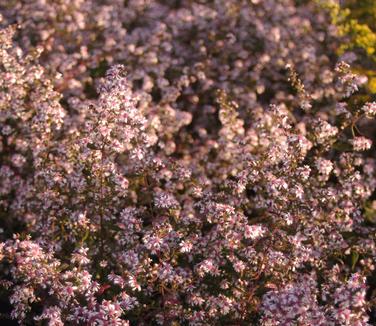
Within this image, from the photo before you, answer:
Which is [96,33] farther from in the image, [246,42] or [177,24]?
[246,42]

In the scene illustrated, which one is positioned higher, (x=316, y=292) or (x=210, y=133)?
(x=316, y=292)

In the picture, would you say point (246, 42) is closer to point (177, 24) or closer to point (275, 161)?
→ point (177, 24)

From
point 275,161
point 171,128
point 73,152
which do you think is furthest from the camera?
point 171,128

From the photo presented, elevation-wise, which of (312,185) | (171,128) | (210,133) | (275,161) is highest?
(275,161)

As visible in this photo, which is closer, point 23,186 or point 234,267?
point 234,267

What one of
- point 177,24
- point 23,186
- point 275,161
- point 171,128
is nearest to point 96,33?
point 177,24

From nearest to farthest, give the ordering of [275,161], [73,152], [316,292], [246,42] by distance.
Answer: [316,292] < [275,161] < [73,152] < [246,42]
